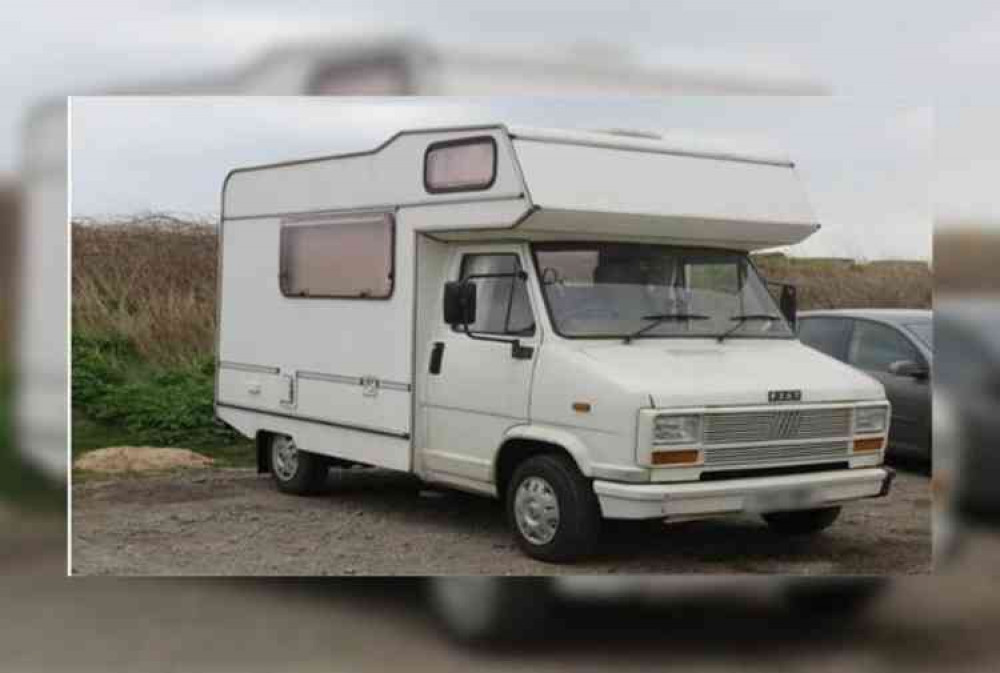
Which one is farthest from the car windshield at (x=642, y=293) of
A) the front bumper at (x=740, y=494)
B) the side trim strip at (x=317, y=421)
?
the side trim strip at (x=317, y=421)

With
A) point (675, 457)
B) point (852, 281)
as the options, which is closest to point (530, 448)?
point (675, 457)

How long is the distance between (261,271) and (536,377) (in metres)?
1.91

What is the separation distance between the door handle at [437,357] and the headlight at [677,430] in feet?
4.28

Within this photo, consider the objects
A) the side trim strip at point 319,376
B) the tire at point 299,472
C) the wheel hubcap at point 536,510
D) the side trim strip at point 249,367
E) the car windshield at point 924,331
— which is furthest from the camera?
the side trim strip at point 249,367

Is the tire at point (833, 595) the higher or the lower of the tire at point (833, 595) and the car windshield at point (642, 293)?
the lower

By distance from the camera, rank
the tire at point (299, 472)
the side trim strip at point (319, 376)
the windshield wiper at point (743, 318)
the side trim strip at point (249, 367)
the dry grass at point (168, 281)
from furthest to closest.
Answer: the side trim strip at point (249, 367) → the tire at point (299, 472) → the side trim strip at point (319, 376) → the windshield wiper at point (743, 318) → the dry grass at point (168, 281)

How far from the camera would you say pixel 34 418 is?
6.78 meters

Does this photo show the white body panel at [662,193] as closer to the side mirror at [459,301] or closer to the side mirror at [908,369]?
the side mirror at [459,301]

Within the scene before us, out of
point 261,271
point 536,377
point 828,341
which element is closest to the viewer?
point 536,377

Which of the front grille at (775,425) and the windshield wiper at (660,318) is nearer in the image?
the front grille at (775,425)

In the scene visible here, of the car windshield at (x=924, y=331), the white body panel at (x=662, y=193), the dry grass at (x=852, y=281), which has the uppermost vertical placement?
the white body panel at (x=662, y=193)

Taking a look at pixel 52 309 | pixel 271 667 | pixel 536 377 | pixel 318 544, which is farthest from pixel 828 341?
pixel 52 309

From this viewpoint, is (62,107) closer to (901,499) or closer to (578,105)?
(578,105)

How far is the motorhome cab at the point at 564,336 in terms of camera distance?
20.5 feet
